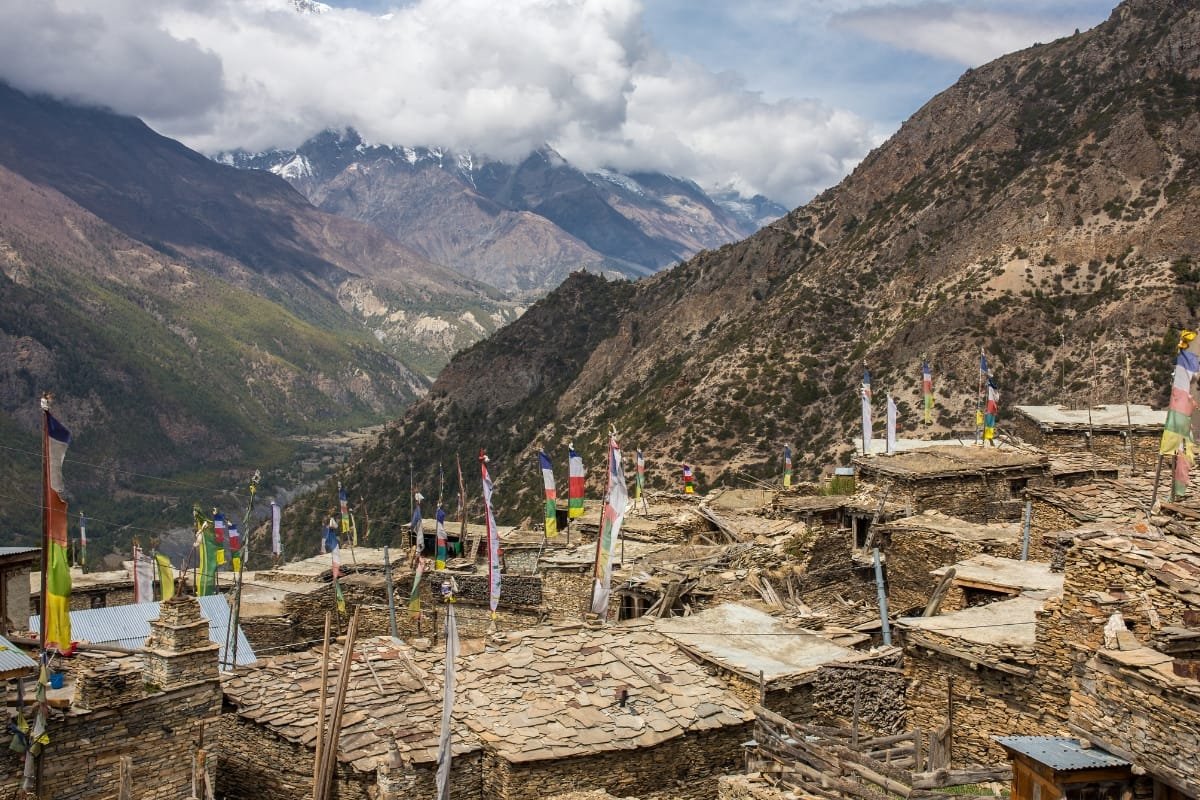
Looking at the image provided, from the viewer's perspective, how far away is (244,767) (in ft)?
53.9

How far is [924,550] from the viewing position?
77.7 feet

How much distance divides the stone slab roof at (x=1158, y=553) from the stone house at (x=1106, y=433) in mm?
16580

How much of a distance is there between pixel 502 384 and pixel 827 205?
171ft

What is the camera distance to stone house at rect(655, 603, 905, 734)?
1661 centimetres

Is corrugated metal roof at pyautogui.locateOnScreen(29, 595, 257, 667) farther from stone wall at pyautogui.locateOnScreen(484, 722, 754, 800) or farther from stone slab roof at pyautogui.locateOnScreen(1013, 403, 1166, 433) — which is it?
stone slab roof at pyautogui.locateOnScreen(1013, 403, 1166, 433)

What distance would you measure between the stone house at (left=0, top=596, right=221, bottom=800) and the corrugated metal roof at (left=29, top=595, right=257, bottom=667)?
9.24 meters

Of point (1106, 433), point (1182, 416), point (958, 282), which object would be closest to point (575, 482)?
point (1182, 416)

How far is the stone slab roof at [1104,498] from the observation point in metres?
21.1

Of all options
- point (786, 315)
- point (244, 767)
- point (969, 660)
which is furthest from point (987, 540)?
point (786, 315)

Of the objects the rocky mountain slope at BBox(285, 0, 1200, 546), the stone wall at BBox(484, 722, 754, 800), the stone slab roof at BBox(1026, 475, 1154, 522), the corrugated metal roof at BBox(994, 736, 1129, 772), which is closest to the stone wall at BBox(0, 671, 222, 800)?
the stone wall at BBox(484, 722, 754, 800)

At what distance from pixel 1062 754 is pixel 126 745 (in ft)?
38.0

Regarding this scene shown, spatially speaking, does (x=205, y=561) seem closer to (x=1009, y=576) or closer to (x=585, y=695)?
(x=585, y=695)

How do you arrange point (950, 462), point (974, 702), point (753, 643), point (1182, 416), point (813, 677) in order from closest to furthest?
point (974, 702)
point (1182, 416)
point (813, 677)
point (753, 643)
point (950, 462)

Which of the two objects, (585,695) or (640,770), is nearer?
(640,770)
